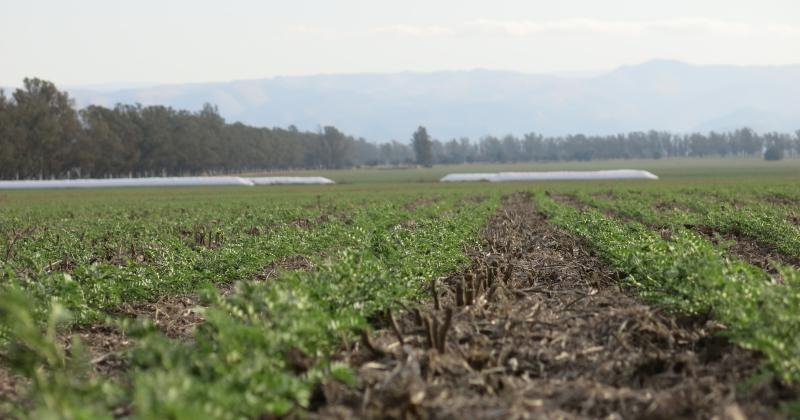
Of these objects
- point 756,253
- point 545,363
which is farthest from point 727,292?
point 756,253

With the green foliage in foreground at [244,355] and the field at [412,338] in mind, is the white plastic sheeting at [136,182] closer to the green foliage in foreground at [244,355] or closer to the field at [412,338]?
the field at [412,338]

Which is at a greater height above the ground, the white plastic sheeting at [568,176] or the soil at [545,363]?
the soil at [545,363]

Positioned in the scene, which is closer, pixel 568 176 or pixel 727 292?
pixel 727 292

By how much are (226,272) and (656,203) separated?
27484 mm

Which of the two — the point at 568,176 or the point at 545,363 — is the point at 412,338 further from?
the point at 568,176

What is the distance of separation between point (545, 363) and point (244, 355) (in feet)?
9.91

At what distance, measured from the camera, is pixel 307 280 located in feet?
30.2

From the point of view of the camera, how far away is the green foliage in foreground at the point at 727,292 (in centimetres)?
708

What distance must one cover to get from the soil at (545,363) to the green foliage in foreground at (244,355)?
345 millimetres

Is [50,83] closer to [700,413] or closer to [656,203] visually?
[656,203]

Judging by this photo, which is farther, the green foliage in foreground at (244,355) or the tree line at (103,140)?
the tree line at (103,140)

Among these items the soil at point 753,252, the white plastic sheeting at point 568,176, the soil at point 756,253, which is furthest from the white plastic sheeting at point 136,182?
the soil at point 756,253

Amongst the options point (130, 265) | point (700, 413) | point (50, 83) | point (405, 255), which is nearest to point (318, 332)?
point (700, 413)

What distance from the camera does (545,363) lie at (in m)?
8.00
